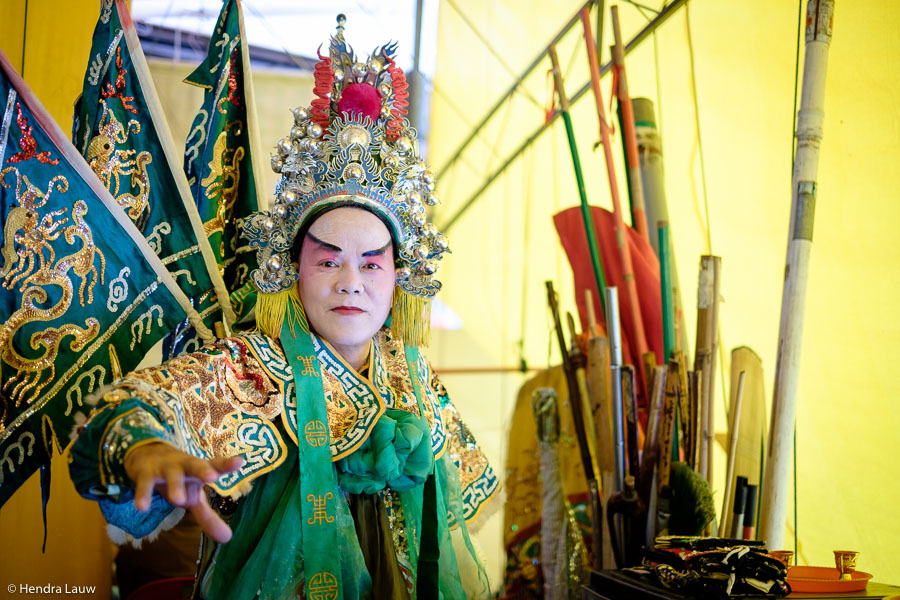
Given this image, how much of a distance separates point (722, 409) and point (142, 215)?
1.45m

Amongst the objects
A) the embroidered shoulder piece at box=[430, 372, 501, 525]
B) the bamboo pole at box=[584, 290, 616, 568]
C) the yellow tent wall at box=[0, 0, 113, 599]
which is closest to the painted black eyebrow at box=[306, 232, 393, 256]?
the embroidered shoulder piece at box=[430, 372, 501, 525]

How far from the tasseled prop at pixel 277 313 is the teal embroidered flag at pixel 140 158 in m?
0.15

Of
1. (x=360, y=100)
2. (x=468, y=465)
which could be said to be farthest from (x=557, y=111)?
(x=468, y=465)

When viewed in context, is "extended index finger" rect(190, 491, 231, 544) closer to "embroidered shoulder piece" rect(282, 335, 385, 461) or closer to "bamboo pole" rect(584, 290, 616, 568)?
"embroidered shoulder piece" rect(282, 335, 385, 461)

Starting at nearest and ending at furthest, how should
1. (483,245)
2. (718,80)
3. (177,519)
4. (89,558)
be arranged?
1. (177,519)
2. (89,558)
3. (718,80)
4. (483,245)

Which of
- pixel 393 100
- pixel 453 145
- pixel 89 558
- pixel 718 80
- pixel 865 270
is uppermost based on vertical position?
pixel 453 145

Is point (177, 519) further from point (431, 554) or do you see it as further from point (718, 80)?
point (718, 80)

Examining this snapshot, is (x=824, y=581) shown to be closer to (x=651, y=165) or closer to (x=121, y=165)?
(x=651, y=165)

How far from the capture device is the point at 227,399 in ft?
4.35

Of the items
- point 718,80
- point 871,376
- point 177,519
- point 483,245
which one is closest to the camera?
point 177,519

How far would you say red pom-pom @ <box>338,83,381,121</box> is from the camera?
4.96 ft

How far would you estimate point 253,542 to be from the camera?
1.34 m

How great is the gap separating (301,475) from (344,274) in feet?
1.19

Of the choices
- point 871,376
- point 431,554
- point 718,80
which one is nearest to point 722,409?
point 871,376
